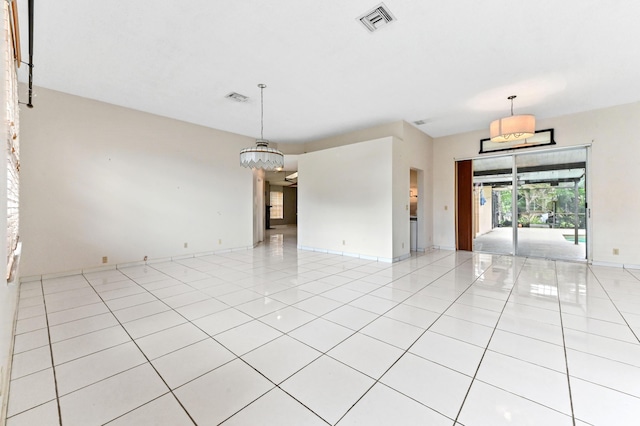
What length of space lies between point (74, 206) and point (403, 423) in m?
5.78

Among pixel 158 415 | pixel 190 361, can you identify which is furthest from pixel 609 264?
pixel 158 415

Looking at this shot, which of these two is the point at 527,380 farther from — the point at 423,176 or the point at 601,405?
the point at 423,176

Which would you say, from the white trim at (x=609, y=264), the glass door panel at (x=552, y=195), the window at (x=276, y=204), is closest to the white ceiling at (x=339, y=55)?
the glass door panel at (x=552, y=195)

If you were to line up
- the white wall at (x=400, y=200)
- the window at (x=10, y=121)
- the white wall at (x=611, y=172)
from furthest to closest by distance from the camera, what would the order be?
1. the white wall at (x=400, y=200)
2. the white wall at (x=611, y=172)
3. the window at (x=10, y=121)

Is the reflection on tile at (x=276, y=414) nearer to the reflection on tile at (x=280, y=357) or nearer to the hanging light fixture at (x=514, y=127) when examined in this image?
the reflection on tile at (x=280, y=357)

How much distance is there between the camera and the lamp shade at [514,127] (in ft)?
14.8

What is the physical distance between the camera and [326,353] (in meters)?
2.12

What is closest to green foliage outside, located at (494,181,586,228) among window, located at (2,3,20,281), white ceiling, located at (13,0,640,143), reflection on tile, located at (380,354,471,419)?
white ceiling, located at (13,0,640,143)

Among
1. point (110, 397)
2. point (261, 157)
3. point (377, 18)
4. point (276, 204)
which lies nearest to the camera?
point (110, 397)

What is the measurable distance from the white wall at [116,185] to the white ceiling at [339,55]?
405mm

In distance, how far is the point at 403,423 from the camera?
143 centimetres

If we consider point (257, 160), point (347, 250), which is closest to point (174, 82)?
point (257, 160)

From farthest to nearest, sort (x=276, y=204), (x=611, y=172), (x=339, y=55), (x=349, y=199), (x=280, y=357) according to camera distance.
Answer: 1. (x=276, y=204)
2. (x=349, y=199)
3. (x=611, y=172)
4. (x=339, y=55)
5. (x=280, y=357)

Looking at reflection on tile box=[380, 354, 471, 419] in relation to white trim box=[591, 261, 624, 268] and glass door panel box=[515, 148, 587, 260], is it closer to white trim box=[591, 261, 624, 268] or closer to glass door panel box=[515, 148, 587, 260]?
white trim box=[591, 261, 624, 268]
